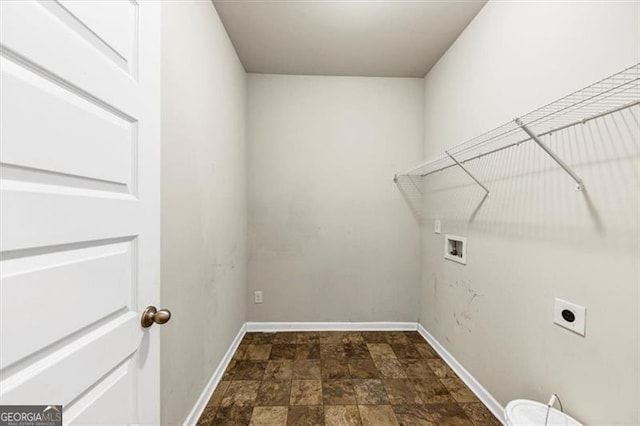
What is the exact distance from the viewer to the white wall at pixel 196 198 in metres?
1.34

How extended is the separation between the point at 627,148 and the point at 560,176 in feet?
0.88

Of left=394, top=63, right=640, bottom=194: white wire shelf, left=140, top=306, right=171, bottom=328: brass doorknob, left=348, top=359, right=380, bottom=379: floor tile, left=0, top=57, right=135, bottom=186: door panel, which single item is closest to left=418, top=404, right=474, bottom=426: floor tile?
left=348, top=359, right=380, bottom=379: floor tile

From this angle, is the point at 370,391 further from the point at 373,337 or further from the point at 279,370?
the point at 373,337

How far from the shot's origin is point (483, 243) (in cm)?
185

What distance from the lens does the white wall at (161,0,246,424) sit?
1.34 metres

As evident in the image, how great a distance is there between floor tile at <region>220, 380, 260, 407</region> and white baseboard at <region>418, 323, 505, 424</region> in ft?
4.89

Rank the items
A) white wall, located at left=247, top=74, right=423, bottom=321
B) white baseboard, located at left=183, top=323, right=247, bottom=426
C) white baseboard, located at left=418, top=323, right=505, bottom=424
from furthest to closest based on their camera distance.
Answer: white wall, located at left=247, top=74, right=423, bottom=321, white baseboard, located at left=418, top=323, right=505, bottom=424, white baseboard, located at left=183, top=323, right=247, bottom=426

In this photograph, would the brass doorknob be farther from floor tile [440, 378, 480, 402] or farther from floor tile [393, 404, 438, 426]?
floor tile [440, 378, 480, 402]

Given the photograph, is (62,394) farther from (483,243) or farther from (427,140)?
(427,140)

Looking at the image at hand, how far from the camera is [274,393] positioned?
6.17ft

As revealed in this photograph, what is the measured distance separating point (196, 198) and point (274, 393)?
1395mm

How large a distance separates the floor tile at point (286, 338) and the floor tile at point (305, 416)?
851 millimetres

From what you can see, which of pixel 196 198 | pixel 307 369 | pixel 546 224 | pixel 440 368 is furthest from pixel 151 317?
pixel 440 368

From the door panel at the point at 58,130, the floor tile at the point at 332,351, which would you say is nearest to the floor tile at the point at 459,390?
the floor tile at the point at 332,351
